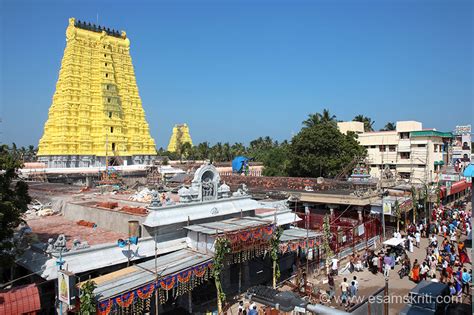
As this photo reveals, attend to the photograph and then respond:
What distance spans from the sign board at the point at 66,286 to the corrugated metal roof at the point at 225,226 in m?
5.23

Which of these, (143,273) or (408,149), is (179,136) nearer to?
(408,149)

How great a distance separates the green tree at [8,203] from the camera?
37.4 feet

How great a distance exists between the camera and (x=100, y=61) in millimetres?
56531

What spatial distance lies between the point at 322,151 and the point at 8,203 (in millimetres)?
38760

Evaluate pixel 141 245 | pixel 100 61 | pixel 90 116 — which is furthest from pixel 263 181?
pixel 100 61

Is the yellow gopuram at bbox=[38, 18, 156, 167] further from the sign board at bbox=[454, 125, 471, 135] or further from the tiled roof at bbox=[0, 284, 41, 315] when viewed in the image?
the sign board at bbox=[454, 125, 471, 135]

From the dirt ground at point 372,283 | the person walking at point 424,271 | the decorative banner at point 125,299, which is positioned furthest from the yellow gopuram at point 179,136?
the decorative banner at point 125,299

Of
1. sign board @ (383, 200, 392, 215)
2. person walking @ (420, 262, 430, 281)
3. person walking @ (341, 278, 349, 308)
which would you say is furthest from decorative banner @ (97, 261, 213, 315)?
sign board @ (383, 200, 392, 215)

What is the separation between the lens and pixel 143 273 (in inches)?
493

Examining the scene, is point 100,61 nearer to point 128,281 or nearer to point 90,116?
point 90,116

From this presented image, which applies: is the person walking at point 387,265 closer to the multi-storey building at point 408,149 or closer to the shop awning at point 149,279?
the shop awning at point 149,279

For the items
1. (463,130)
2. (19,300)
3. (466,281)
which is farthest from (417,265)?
(463,130)

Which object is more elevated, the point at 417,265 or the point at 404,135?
the point at 404,135

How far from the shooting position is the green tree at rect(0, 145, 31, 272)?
37.4ft
